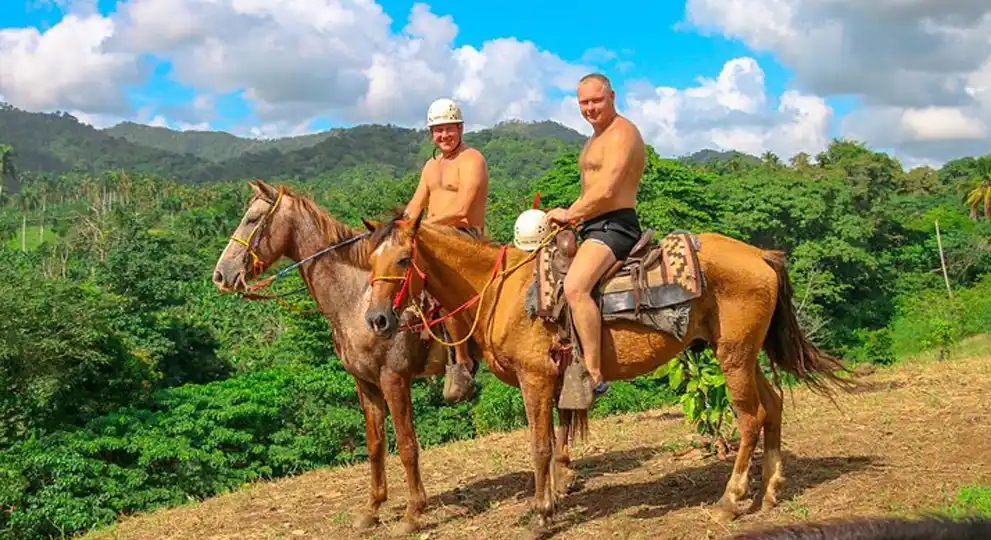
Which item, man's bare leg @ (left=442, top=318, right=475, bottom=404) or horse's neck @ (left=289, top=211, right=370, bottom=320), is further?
horse's neck @ (left=289, top=211, right=370, bottom=320)

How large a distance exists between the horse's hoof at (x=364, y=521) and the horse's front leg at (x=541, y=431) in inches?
61.6

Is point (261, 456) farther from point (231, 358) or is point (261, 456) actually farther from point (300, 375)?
point (231, 358)

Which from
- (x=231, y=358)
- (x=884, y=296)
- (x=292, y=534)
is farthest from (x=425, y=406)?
(x=884, y=296)

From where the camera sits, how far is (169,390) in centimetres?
2084

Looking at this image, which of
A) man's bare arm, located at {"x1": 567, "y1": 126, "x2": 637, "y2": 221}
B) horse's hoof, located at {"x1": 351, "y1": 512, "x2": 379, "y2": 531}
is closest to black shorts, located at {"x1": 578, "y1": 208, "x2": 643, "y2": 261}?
man's bare arm, located at {"x1": 567, "y1": 126, "x2": 637, "y2": 221}

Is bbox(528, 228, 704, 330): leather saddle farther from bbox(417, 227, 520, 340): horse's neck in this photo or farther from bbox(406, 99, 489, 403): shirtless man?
bbox(406, 99, 489, 403): shirtless man

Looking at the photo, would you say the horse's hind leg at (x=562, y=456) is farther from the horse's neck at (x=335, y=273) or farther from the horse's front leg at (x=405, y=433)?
the horse's neck at (x=335, y=273)

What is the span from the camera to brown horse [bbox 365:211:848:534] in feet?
17.9

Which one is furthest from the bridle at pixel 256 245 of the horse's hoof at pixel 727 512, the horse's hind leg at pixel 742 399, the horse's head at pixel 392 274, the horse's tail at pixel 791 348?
the horse's hoof at pixel 727 512

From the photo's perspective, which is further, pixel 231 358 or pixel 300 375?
pixel 231 358

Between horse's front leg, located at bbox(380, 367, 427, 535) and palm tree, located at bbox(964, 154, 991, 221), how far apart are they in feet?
205

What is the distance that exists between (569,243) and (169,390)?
18.2m

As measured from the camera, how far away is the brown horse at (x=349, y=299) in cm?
614

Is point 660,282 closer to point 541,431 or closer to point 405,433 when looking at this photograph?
point 541,431
